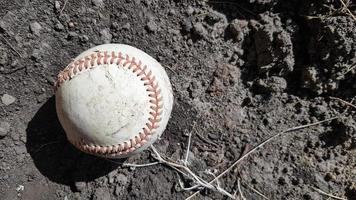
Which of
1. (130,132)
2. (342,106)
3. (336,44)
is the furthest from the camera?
(342,106)

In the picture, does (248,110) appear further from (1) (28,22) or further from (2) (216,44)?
(1) (28,22)

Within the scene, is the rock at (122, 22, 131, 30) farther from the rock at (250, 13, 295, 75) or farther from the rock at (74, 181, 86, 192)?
the rock at (74, 181, 86, 192)

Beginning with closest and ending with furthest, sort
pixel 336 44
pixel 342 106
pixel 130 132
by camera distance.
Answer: pixel 130 132, pixel 336 44, pixel 342 106

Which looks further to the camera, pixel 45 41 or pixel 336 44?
pixel 45 41

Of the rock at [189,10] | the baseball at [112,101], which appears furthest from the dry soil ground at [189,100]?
the baseball at [112,101]

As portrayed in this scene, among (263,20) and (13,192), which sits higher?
(263,20)

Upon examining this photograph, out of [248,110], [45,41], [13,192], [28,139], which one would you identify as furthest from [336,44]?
[13,192]

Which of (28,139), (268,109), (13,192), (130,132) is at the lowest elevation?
(13,192)
